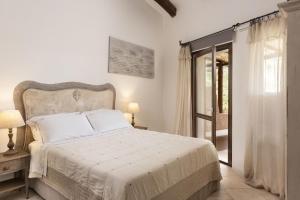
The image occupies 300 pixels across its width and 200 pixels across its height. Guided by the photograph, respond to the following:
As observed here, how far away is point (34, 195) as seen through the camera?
2439mm

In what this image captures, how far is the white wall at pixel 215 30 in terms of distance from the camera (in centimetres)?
311

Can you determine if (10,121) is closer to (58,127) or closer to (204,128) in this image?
(58,127)

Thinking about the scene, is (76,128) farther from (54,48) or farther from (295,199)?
(295,199)

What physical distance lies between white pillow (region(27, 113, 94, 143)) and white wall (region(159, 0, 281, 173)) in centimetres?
228

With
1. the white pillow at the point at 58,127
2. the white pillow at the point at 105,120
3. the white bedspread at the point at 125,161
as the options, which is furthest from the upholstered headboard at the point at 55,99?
the white bedspread at the point at 125,161

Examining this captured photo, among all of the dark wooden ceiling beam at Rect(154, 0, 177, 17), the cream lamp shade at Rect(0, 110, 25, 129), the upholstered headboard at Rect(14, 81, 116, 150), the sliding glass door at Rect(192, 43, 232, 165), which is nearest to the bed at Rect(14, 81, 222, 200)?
the upholstered headboard at Rect(14, 81, 116, 150)

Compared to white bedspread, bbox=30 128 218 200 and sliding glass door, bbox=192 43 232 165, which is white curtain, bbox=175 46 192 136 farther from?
white bedspread, bbox=30 128 218 200

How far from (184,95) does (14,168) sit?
3.01 m

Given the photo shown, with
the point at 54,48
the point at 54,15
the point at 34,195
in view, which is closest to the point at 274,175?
the point at 34,195

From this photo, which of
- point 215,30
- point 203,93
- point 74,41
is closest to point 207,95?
point 203,93

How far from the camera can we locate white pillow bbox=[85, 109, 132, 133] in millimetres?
2957

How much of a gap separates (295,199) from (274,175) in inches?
87.4

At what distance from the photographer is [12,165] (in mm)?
2242

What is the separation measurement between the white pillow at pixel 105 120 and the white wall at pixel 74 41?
65 centimetres
